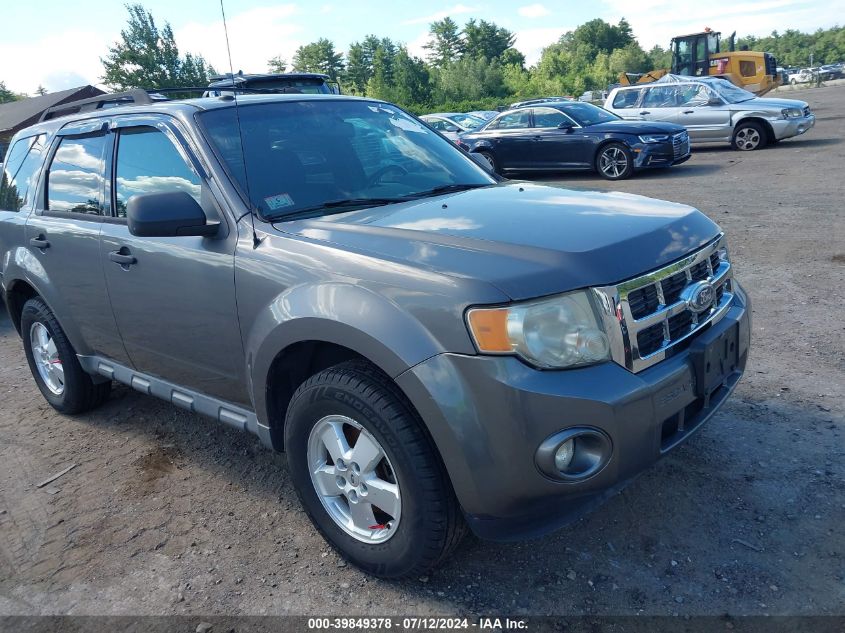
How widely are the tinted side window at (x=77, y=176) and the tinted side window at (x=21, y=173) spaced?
25 cm

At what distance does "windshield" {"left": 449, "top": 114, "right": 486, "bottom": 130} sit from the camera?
74.8ft

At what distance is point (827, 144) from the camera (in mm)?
16094

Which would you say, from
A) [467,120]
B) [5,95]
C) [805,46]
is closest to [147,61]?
[5,95]

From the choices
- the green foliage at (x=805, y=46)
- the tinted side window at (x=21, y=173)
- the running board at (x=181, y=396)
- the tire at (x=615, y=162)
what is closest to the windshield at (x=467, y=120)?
the tire at (x=615, y=162)

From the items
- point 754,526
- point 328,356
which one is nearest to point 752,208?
point 754,526

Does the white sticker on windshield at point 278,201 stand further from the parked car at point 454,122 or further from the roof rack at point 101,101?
the parked car at point 454,122

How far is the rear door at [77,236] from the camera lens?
151 inches

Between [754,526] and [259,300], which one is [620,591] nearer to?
[754,526]

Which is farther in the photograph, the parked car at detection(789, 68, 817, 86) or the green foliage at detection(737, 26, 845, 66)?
the green foliage at detection(737, 26, 845, 66)

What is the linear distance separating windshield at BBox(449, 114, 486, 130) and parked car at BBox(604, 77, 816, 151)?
629 cm

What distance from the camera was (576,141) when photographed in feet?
46.8

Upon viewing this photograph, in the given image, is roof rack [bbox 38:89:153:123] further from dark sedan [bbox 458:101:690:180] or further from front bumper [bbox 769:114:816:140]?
front bumper [bbox 769:114:816:140]

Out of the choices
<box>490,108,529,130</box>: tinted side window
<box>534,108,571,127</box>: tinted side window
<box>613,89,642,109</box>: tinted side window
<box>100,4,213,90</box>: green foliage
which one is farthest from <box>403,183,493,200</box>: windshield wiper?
<box>100,4,213,90</box>: green foliage

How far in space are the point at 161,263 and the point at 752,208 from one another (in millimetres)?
8590
